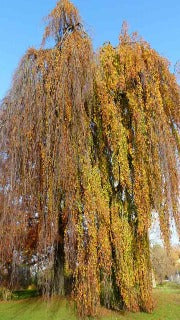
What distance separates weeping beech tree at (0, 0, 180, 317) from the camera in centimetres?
751

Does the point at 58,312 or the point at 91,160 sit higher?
the point at 91,160

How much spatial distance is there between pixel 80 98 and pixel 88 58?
1.20 m

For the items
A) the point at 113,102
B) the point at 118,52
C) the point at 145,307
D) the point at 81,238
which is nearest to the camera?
the point at 81,238

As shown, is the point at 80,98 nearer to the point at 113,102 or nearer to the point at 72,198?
the point at 113,102

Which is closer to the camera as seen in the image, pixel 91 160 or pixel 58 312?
pixel 58 312

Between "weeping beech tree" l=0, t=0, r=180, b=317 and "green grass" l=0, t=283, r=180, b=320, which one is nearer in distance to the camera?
"weeping beech tree" l=0, t=0, r=180, b=317

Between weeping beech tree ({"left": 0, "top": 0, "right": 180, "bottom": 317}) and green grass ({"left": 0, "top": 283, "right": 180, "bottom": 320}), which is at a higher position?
weeping beech tree ({"left": 0, "top": 0, "right": 180, "bottom": 317})

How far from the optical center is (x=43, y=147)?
785cm

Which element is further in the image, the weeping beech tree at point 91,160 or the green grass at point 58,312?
the green grass at point 58,312

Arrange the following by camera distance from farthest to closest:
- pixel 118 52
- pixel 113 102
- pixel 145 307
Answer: pixel 118 52, pixel 113 102, pixel 145 307

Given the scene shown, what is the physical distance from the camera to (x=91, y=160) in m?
8.31

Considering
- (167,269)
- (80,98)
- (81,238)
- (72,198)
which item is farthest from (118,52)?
(167,269)

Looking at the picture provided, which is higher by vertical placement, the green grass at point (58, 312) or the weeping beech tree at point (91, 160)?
the weeping beech tree at point (91, 160)

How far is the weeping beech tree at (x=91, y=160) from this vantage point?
7512 mm
